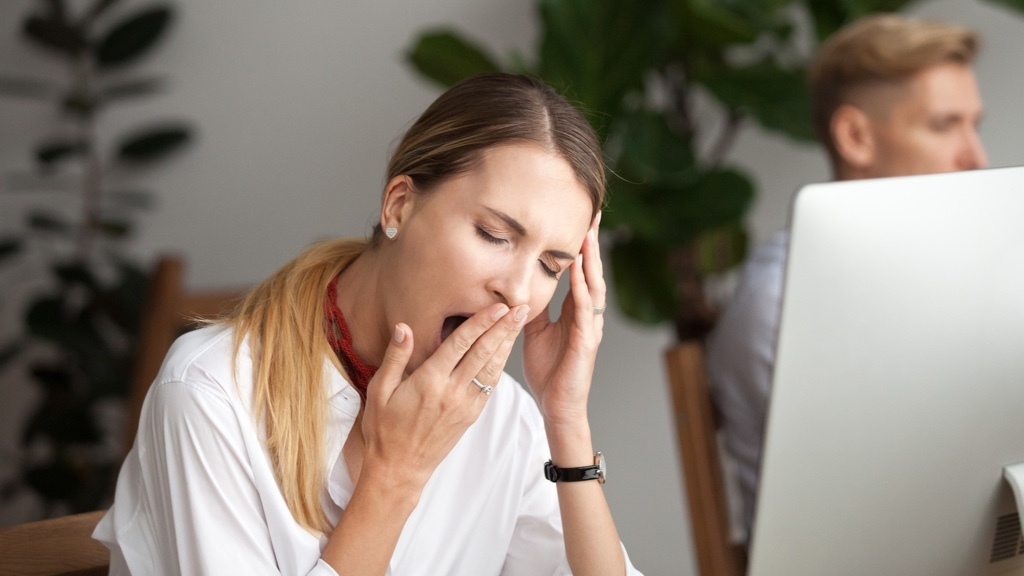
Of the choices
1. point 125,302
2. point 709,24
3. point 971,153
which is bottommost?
point 125,302

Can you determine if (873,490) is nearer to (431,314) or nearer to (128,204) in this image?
(431,314)

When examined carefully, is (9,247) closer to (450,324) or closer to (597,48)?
(597,48)

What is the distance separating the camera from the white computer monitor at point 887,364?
69 centimetres

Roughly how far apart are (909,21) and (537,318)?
98 cm

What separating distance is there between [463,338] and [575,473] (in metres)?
0.21

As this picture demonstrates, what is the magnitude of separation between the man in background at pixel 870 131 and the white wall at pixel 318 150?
66cm

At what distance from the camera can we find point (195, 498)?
0.85 m

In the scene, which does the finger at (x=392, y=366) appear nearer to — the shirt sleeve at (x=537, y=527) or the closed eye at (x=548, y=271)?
the closed eye at (x=548, y=271)

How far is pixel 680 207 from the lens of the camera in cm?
181

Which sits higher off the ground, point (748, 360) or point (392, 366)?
point (392, 366)

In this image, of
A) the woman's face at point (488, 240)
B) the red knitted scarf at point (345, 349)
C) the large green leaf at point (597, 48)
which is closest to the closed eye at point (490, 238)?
the woman's face at point (488, 240)

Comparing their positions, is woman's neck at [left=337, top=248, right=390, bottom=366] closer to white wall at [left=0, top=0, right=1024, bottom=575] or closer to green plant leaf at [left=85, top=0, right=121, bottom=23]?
white wall at [left=0, top=0, right=1024, bottom=575]

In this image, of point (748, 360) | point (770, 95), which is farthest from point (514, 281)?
point (770, 95)

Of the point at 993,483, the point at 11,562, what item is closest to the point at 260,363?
the point at 11,562
